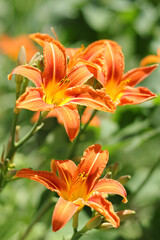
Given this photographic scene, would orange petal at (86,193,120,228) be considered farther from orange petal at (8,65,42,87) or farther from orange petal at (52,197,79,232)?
orange petal at (8,65,42,87)

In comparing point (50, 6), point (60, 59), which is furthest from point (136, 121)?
point (50, 6)

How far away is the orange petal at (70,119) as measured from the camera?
1487 mm

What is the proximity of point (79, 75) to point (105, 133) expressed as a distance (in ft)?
2.87

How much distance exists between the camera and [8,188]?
2533 mm

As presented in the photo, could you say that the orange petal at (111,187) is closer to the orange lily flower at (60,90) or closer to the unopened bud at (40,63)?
the orange lily flower at (60,90)

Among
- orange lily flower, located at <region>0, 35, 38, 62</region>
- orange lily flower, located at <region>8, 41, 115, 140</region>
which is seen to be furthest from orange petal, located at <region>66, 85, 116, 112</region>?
orange lily flower, located at <region>0, 35, 38, 62</region>

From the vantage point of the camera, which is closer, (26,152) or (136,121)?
(136,121)

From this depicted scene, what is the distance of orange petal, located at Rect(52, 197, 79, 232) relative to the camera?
1.35 metres

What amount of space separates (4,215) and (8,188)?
0.76ft

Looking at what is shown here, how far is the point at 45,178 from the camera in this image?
1.53 meters

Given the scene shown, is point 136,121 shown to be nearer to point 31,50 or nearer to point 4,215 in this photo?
point 4,215

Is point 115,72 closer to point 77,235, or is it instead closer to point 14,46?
point 77,235

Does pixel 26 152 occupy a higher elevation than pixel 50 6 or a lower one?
lower

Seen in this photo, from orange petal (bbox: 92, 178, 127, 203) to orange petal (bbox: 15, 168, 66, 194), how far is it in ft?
0.49
